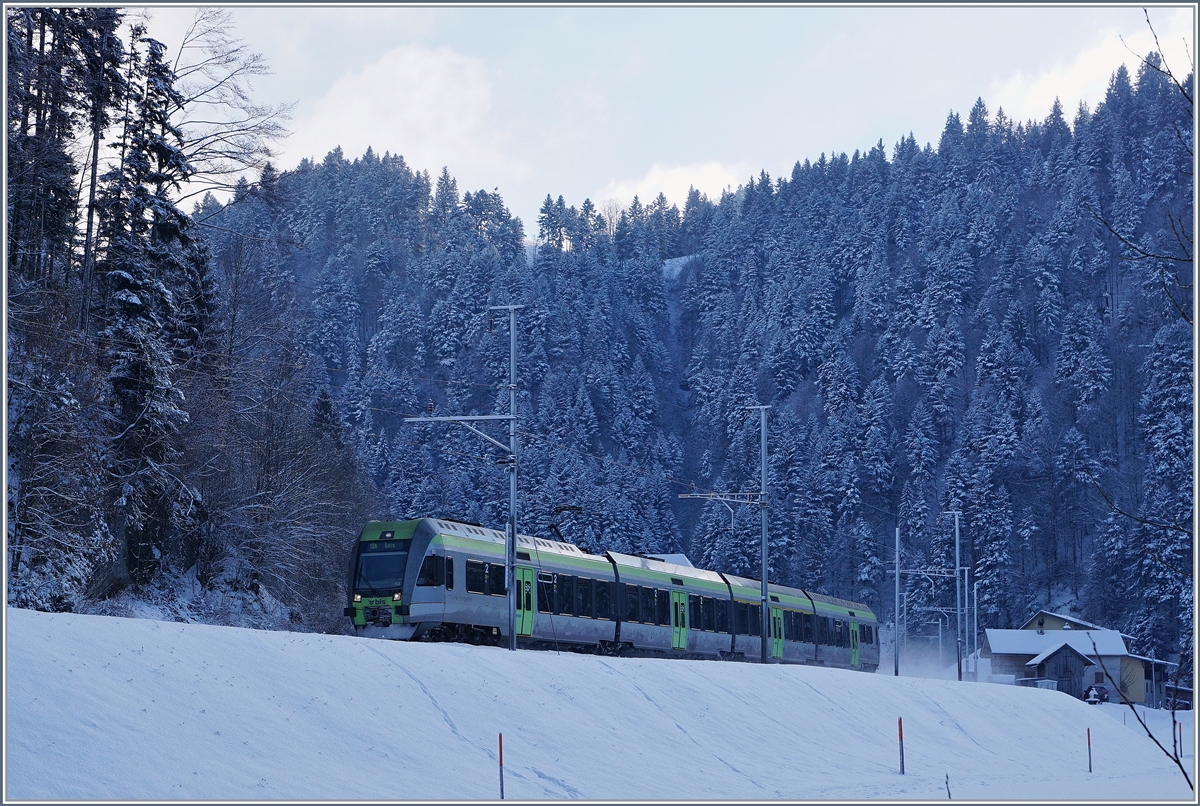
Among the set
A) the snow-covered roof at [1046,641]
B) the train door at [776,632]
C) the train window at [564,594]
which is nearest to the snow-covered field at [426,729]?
the train window at [564,594]

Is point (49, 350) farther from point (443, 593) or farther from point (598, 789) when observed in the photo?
point (598, 789)

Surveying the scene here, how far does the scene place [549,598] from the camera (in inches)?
1288

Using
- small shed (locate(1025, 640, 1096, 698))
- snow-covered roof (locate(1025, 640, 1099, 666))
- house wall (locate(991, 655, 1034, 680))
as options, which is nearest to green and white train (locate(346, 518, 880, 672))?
snow-covered roof (locate(1025, 640, 1099, 666))

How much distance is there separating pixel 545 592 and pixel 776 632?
17.4m

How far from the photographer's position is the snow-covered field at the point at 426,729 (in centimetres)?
1501

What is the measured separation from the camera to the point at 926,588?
117938 millimetres

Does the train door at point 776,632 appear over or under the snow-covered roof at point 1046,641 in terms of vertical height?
over

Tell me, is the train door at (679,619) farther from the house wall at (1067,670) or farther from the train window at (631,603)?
the house wall at (1067,670)

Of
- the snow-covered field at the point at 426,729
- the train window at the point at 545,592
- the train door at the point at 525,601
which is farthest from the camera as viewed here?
the train window at the point at 545,592

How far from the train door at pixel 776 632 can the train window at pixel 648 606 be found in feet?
33.9

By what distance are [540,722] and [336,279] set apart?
17423cm

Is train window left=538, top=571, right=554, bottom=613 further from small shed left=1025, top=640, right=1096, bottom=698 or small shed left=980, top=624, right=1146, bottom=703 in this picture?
small shed left=1025, top=640, right=1096, bottom=698

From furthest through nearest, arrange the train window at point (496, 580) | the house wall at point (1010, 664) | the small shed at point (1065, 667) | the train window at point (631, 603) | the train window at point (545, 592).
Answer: the house wall at point (1010, 664) → the small shed at point (1065, 667) → the train window at point (631, 603) → the train window at point (545, 592) → the train window at point (496, 580)

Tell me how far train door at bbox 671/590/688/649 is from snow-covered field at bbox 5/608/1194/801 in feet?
20.4
